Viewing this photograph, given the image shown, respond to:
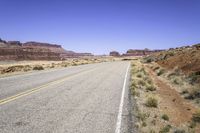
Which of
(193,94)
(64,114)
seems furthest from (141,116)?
(193,94)

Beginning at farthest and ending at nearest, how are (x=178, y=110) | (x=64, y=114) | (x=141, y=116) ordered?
(x=178, y=110)
(x=141, y=116)
(x=64, y=114)

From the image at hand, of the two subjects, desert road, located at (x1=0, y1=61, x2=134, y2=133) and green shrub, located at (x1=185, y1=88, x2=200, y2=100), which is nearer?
desert road, located at (x1=0, y1=61, x2=134, y2=133)

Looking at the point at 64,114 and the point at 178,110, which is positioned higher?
the point at 64,114

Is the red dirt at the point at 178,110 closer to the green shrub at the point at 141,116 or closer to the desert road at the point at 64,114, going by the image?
the green shrub at the point at 141,116

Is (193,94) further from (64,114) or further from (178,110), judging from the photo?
(64,114)

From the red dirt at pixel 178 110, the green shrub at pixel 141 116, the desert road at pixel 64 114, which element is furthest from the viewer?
the red dirt at pixel 178 110

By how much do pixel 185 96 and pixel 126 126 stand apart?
30.0ft

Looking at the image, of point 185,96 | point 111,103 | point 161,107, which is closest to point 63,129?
point 111,103

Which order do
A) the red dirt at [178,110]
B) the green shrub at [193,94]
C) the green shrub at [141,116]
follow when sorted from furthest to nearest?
the green shrub at [193,94] → the red dirt at [178,110] → the green shrub at [141,116]

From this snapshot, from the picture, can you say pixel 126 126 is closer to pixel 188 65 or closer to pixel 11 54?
pixel 188 65

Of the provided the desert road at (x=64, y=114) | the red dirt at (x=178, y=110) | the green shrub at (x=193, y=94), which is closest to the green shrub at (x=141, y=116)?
the desert road at (x=64, y=114)

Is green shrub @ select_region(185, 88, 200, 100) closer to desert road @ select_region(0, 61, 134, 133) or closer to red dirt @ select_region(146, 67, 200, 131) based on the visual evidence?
red dirt @ select_region(146, 67, 200, 131)

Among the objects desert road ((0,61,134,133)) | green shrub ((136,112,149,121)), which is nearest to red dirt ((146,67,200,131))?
green shrub ((136,112,149,121))

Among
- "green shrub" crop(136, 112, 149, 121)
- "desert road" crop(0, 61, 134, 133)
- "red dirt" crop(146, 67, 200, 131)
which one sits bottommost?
"red dirt" crop(146, 67, 200, 131)
